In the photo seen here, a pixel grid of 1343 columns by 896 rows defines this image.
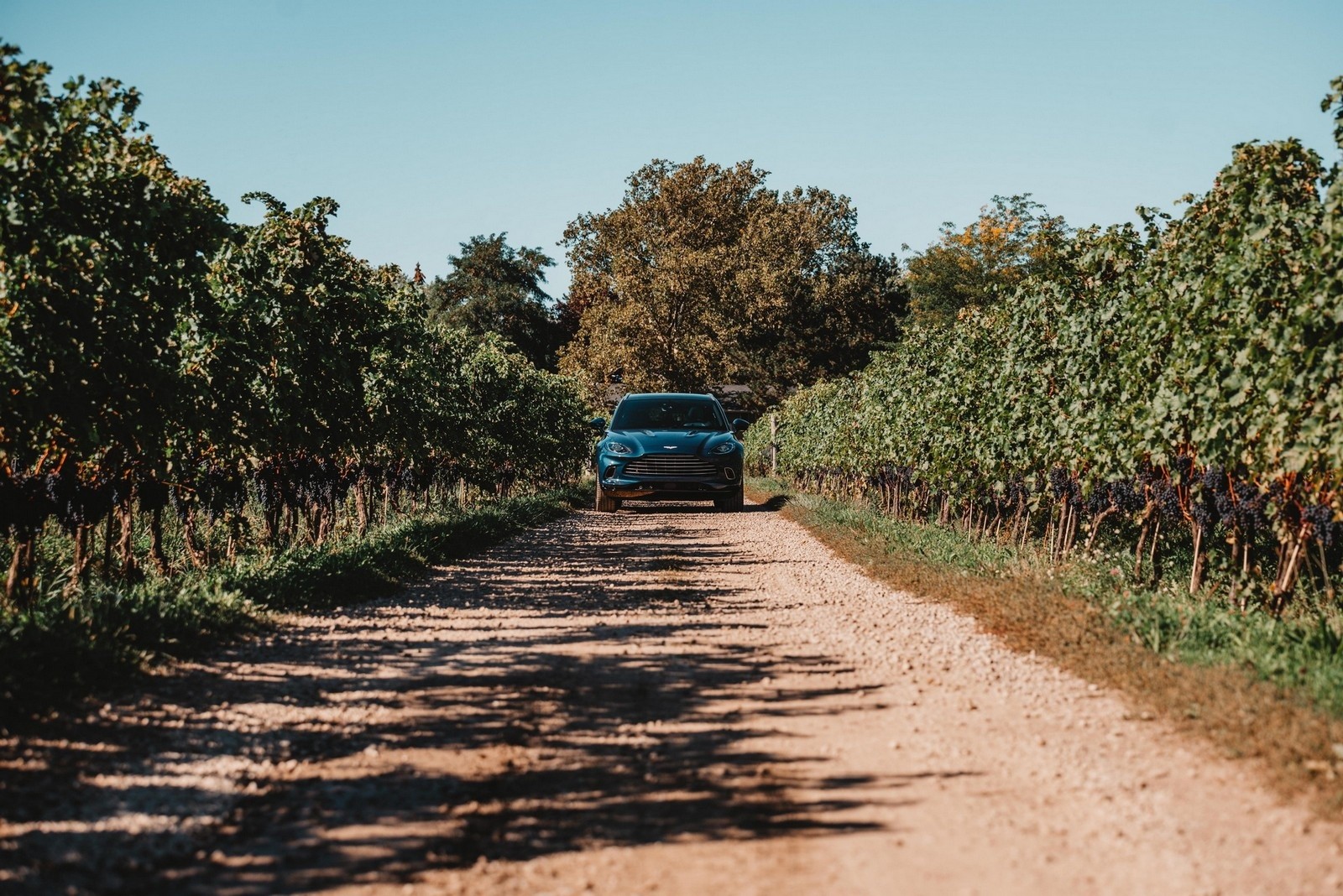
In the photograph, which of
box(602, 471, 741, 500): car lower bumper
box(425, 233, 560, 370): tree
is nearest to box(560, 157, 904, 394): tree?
box(425, 233, 560, 370): tree

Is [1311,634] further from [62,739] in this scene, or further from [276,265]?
[276,265]

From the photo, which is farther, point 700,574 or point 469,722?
point 700,574

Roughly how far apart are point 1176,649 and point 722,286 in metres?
43.0

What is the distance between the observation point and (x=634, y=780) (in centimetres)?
414

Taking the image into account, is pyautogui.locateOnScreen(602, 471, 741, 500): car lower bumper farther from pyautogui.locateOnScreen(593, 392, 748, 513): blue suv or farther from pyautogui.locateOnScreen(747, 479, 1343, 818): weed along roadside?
pyautogui.locateOnScreen(747, 479, 1343, 818): weed along roadside

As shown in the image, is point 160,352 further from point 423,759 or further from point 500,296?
point 500,296

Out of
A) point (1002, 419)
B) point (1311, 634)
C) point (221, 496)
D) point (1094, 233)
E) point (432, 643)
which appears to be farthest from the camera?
point (1002, 419)

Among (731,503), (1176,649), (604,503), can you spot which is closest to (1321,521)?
(1176,649)

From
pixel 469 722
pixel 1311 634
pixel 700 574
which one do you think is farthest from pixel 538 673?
pixel 700 574

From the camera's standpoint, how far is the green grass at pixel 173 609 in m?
4.99

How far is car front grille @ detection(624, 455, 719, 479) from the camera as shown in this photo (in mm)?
18641

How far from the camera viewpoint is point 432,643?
683 cm

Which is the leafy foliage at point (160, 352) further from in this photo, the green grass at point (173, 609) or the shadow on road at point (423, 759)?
the shadow on road at point (423, 759)

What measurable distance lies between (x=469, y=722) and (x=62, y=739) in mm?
1574
